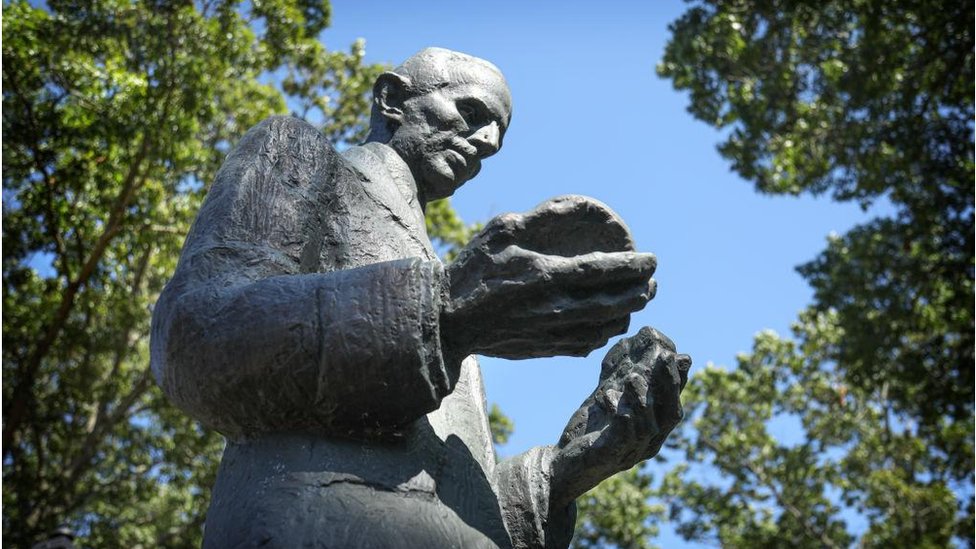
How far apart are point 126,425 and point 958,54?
1064 centimetres

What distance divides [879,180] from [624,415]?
37.9 feet

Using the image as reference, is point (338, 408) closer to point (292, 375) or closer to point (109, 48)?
point (292, 375)

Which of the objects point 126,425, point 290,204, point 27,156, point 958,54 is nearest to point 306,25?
point 27,156

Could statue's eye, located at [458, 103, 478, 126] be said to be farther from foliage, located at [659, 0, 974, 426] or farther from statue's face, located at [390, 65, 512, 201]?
foliage, located at [659, 0, 974, 426]

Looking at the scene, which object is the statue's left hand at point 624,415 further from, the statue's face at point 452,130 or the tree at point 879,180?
the tree at point 879,180

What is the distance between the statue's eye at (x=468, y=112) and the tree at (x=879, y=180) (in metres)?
10.5

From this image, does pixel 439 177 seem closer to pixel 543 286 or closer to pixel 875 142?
pixel 543 286

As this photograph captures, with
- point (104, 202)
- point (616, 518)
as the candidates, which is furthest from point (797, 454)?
point (104, 202)

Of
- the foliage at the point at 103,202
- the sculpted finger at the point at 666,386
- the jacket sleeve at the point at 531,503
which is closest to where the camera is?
the sculpted finger at the point at 666,386

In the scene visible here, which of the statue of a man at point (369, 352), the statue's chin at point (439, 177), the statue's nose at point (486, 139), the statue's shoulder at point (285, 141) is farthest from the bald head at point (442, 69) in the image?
the statue of a man at point (369, 352)

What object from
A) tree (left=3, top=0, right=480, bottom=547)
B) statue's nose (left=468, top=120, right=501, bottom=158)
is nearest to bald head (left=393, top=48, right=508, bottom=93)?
statue's nose (left=468, top=120, right=501, bottom=158)

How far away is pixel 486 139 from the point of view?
12.7ft

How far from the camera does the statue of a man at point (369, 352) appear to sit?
2.62 m

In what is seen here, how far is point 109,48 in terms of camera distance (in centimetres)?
1378
